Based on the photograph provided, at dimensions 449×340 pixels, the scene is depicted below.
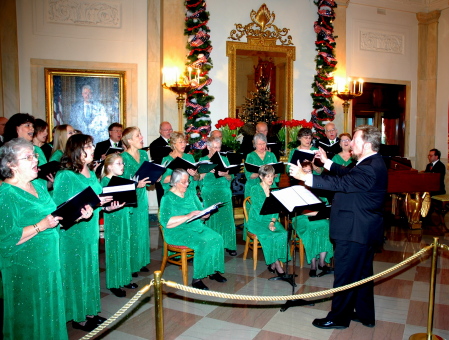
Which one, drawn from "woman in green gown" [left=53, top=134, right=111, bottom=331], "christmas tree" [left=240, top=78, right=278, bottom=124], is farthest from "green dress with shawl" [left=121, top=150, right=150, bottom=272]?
"christmas tree" [left=240, top=78, right=278, bottom=124]

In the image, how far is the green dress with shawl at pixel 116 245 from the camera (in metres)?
4.73

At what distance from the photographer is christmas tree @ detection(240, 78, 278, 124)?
9617 millimetres

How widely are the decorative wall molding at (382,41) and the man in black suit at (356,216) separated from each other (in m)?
8.26

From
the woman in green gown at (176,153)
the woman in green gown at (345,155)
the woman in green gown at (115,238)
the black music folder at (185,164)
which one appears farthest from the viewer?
the woman in green gown at (345,155)

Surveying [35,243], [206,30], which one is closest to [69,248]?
[35,243]

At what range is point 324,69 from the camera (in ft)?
32.7

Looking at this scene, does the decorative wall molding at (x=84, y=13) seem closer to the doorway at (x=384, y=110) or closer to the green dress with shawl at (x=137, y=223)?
the green dress with shawl at (x=137, y=223)

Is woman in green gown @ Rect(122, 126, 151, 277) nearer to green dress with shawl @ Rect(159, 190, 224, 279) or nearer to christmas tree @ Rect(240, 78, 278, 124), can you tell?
green dress with shawl @ Rect(159, 190, 224, 279)

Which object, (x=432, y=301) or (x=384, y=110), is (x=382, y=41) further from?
(x=432, y=301)

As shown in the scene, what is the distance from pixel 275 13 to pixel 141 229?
6.96 metres

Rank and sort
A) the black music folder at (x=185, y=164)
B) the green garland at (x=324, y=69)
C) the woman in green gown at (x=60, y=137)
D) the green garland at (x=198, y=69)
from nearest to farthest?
the woman in green gown at (x=60, y=137) → the black music folder at (x=185, y=164) → the green garland at (x=198, y=69) → the green garland at (x=324, y=69)

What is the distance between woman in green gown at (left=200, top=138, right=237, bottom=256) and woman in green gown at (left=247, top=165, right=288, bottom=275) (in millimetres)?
899

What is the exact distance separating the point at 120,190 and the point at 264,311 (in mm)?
2031

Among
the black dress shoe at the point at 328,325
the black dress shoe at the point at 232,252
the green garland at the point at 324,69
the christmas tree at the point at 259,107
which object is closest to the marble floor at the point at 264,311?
the black dress shoe at the point at 328,325
